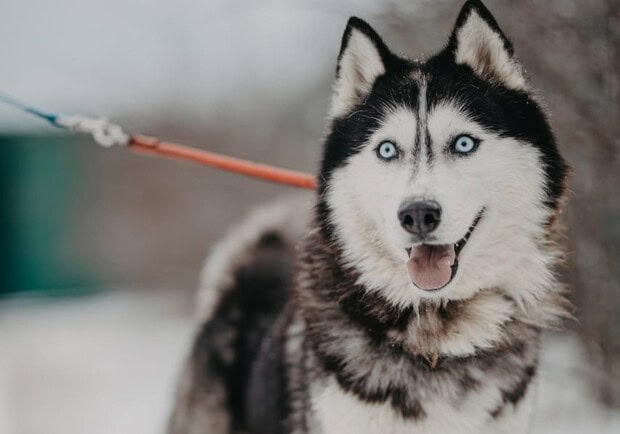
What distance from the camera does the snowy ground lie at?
15.3 feet

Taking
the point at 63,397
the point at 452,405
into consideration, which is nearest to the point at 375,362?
the point at 452,405

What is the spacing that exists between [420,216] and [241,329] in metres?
1.36

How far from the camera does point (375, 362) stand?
2451mm

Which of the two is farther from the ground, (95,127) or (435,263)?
(95,127)

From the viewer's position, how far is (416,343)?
2.46m

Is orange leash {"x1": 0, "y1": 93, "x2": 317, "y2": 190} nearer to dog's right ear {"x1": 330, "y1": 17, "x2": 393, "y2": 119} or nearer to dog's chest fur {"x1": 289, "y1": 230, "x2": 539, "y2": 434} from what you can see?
dog's right ear {"x1": 330, "y1": 17, "x2": 393, "y2": 119}

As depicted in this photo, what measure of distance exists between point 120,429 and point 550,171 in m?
3.98

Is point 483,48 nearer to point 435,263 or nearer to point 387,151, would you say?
point 387,151

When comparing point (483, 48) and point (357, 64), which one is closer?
point (483, 48)

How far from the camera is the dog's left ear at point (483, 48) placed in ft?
7.98

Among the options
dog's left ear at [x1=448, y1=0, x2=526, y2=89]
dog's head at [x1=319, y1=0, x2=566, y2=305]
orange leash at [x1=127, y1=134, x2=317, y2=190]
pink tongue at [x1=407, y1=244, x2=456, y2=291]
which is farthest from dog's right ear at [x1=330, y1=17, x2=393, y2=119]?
pink tongue at [x1=407, y1=244, x2=456, y2=291]

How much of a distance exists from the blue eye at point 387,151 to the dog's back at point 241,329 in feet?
2.83

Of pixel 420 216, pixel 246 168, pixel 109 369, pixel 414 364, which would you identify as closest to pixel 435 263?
pixel 420 216

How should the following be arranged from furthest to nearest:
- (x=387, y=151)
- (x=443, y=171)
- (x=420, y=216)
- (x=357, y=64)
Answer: (x=357, y=64), (x=387, y=151), (x=443, y=171), (x=420, y=216)
